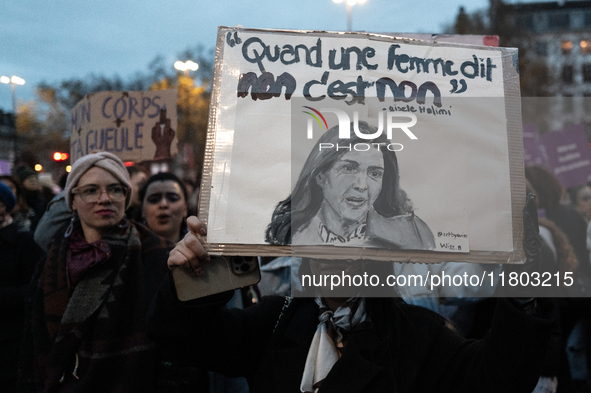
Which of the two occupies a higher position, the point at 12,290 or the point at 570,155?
the point at 570,155

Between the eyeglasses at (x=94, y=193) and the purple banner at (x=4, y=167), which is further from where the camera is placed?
the purple banner at (x=4, y=167)

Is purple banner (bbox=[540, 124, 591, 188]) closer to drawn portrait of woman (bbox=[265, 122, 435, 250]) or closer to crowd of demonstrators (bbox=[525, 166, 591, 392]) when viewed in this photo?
crowd of demonstrators (bbox=[525, 166, 591, 392])

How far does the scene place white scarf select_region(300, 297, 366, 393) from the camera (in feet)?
5.42

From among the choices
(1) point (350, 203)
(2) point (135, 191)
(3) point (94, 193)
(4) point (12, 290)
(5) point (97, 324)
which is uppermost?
(2) point (135, 191)

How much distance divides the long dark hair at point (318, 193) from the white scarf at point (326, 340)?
1.24 ft

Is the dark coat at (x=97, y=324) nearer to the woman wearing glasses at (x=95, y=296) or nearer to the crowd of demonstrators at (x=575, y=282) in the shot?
the woman wearing glasses at (x=95, y=296)

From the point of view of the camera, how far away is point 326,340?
1698mm

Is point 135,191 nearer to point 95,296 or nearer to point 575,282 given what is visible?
point 95,296

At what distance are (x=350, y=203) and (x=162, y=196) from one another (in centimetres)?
244

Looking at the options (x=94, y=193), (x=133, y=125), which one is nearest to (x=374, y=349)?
(x=94, y=193)

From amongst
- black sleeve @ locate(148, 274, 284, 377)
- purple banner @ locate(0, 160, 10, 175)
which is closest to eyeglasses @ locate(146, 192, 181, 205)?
black sleeve @ locate(148, 274, 284, 377)

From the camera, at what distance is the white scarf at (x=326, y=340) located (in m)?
1.65

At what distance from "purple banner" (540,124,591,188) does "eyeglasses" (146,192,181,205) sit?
164 inches

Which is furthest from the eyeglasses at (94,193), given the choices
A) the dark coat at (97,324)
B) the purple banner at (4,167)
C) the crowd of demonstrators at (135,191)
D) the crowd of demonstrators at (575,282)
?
the purple banner at (4,167)
